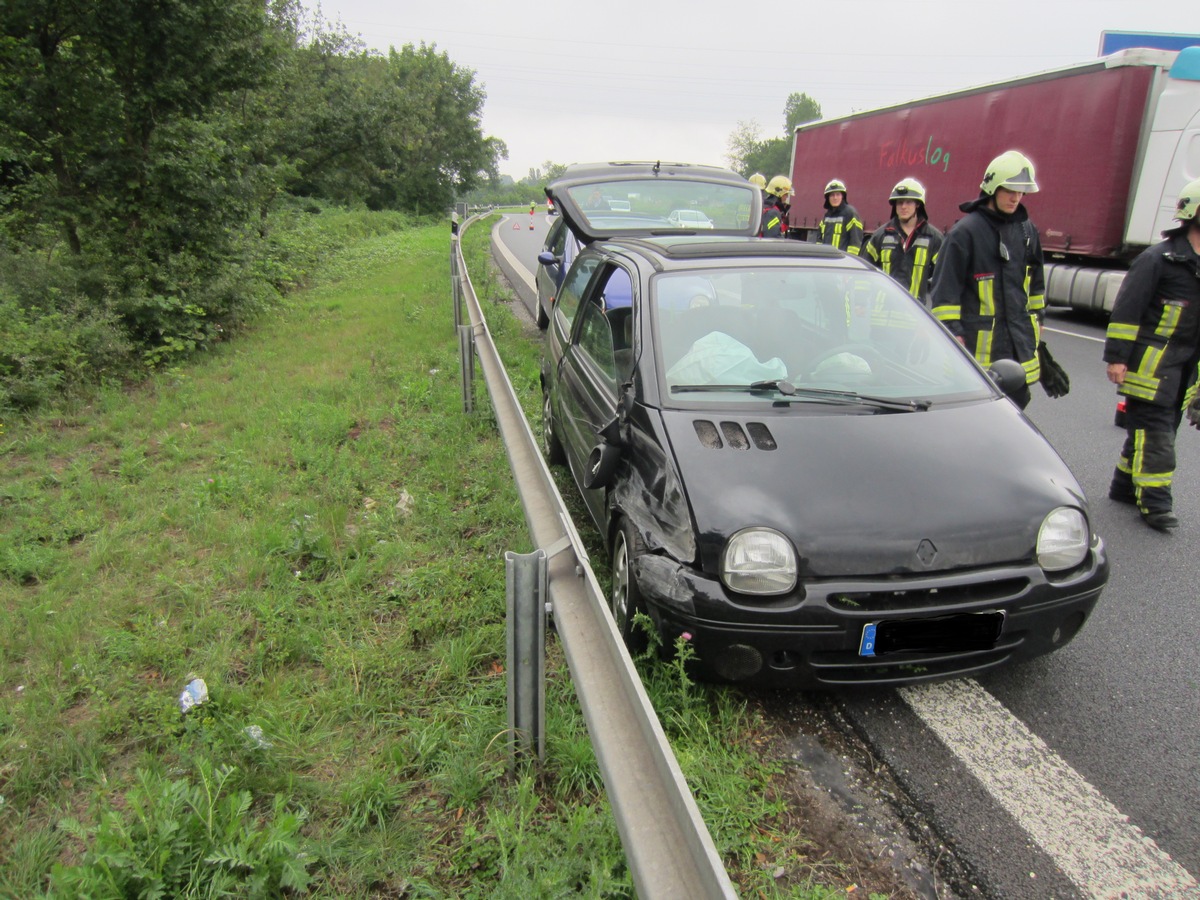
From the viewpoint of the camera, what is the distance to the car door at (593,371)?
3852 millimetres

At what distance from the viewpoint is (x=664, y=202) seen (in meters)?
7.61

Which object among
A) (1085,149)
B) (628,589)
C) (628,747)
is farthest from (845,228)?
(628,747)

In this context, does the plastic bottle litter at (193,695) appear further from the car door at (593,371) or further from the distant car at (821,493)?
the car door at (593,371)

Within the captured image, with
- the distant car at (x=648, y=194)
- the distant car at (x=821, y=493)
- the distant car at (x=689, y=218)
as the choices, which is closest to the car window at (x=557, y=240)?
the distant car at (x=648, y=194)

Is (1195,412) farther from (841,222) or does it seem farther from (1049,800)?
(841,222)

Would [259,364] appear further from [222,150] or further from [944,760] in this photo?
[944,760]

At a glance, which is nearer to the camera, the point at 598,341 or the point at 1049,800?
the point at 1049,800

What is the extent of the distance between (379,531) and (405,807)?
7.07ft

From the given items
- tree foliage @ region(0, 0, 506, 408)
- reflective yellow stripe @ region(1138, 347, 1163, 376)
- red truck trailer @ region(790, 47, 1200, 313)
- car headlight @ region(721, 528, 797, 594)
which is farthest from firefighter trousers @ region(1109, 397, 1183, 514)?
tree foliage @ region(0, 0, 506, 408)

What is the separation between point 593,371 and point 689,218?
12.6 ft

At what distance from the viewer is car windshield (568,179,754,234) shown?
7473 millimetres

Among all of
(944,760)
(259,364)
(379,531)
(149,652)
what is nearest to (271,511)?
(379,531)

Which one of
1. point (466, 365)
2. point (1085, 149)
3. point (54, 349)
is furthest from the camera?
point (1085, 149)

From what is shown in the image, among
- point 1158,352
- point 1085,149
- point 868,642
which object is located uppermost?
point 1085,149
